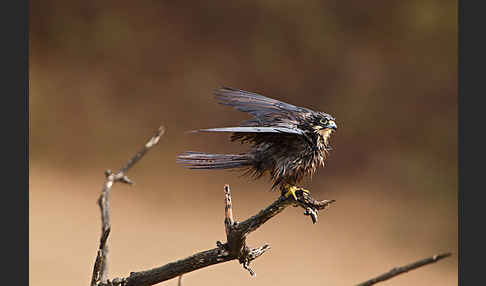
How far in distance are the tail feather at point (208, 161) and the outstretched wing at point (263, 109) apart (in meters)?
0.08

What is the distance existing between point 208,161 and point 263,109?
0.54 feet

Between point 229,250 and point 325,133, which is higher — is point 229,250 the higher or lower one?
the lower one

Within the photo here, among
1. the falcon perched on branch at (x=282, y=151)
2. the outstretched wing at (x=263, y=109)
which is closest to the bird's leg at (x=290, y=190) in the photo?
the falcon perched on branch at (x=282, y=151)

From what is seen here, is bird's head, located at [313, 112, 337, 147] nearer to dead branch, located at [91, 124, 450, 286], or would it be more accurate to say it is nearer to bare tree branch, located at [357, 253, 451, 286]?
dead branch, located at [91, 124, 450, 286]

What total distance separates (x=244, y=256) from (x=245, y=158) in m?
0.19

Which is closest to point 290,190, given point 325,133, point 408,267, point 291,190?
point 291,190

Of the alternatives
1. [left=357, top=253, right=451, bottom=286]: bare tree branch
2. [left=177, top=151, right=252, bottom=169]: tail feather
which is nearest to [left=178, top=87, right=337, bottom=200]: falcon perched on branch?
[left=177, top=151, right=252, bottom=169]: tail feather

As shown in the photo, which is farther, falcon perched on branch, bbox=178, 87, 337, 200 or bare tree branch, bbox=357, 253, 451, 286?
falcon perched on branch, bbox=178, 87, 337, 200

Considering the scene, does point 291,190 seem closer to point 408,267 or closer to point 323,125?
point 323,125

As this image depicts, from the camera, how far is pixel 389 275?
0.92 metres

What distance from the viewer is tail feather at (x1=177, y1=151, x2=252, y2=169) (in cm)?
96

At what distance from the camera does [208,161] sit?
0.97m

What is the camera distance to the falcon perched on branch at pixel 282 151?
0.97 metres

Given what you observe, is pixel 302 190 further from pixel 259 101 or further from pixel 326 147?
pixel 259 101
